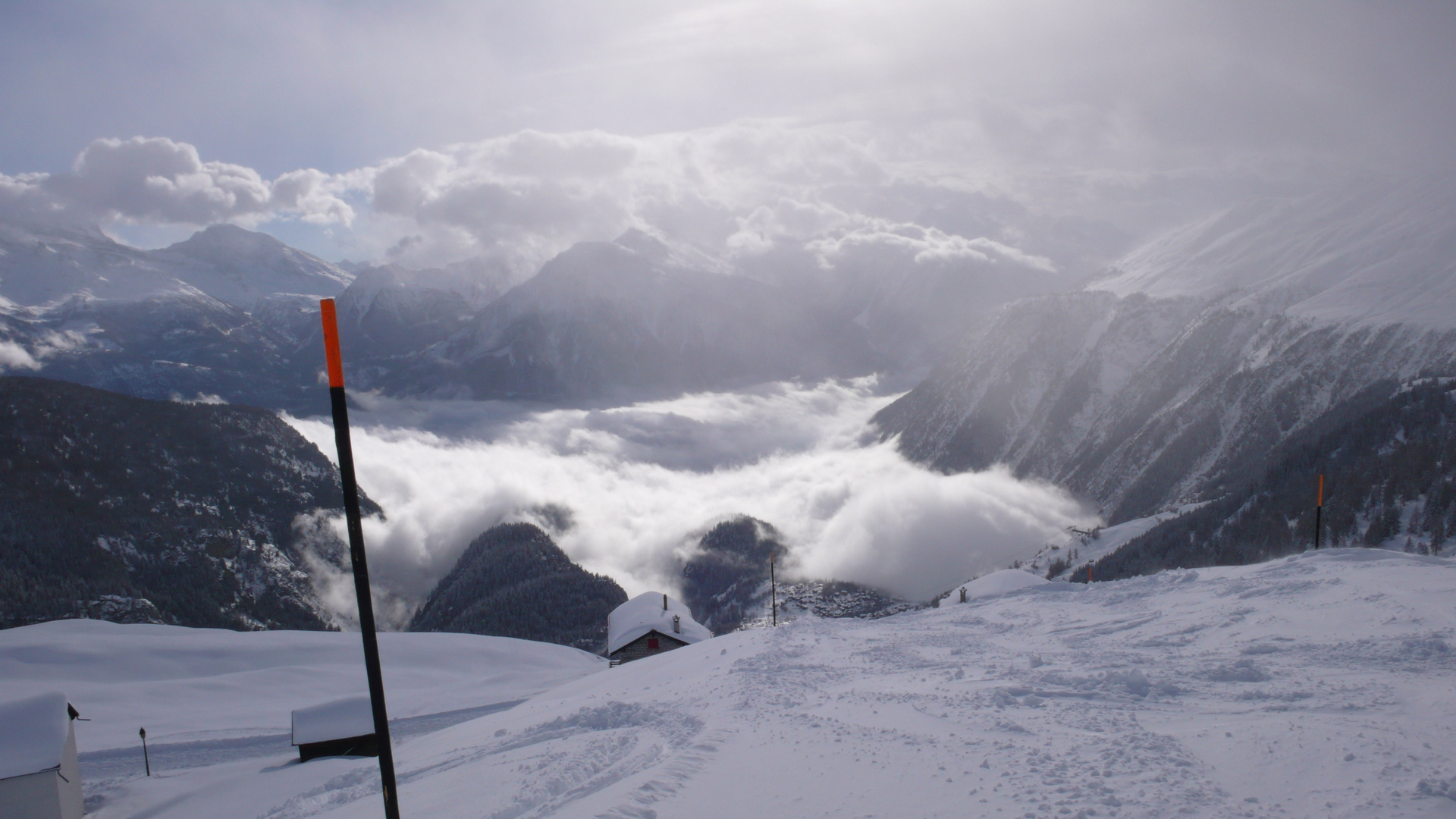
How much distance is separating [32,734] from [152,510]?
152 meters

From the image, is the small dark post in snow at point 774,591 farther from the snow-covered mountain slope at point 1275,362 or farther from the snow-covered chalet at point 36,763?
the snow-covered mountain slope at point 1275,362

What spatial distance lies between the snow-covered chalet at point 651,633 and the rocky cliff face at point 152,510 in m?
100

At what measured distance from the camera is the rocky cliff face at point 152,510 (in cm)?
12850

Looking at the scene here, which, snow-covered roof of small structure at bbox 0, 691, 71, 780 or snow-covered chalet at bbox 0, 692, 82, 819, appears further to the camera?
snow-covered roof of small structure at bbox 0, 691, 71, 780

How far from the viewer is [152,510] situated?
→ 499ft

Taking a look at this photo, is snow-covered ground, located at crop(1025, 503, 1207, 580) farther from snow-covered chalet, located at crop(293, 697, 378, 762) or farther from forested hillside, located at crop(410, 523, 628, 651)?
snow-covered chalet, located at crop(293, 697, 378, 762)

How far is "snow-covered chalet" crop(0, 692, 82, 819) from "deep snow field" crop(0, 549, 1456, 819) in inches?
108

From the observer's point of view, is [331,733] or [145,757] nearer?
[145,757]

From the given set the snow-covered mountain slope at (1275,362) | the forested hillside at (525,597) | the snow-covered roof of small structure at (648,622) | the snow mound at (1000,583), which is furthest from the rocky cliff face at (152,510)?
the snow-covered mountain slope at (1275,362)

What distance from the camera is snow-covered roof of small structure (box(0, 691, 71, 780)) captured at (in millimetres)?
26328

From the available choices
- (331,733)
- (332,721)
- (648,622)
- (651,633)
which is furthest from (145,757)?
(648,622)

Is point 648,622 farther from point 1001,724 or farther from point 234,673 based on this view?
point 1001,724

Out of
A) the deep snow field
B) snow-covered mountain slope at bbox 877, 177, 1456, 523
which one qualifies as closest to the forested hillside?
the deep snow field

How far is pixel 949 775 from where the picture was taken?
1277 centimetres
